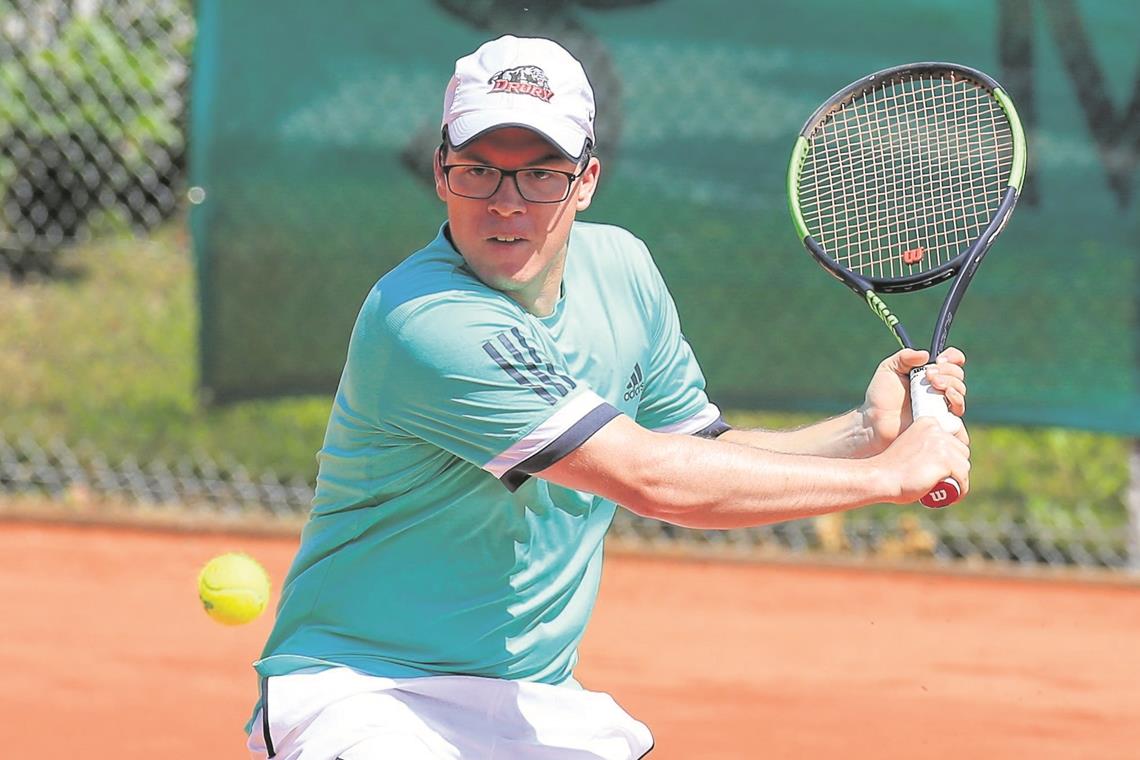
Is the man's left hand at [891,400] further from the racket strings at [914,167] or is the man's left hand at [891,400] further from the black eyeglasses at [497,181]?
the racket strings at [914,167]

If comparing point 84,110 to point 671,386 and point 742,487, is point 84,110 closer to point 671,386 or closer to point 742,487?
point 671,386

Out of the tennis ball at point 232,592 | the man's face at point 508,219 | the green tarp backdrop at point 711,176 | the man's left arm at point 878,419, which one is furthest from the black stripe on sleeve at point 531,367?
the green tarp backdrop at point 711,176

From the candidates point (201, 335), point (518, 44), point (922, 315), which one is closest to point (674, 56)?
point (922, 315)

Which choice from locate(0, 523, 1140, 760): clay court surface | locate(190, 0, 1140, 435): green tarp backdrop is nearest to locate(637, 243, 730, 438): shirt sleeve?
locate(0, 523, 1140, 760): clay court surface

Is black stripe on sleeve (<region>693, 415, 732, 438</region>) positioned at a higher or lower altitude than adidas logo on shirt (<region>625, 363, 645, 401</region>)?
lower

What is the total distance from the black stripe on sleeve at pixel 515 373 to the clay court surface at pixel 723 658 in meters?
1.87

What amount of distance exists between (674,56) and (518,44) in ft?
11.3

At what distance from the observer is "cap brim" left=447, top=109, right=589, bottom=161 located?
2.36m

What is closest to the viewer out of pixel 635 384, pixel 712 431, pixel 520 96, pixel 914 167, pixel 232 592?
pixel 520 96

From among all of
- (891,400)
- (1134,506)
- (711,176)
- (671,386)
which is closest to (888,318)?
(891,400)

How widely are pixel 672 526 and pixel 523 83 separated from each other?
4.01 meters

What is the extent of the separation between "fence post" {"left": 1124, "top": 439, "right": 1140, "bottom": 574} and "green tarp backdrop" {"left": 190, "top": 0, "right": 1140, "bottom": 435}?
238 mm

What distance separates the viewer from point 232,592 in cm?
322

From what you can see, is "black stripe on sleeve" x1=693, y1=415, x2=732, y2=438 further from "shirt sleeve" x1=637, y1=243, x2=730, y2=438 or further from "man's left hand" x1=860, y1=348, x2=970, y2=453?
"man's left hand" x1=860, y1=348, x2=970, y2=453
